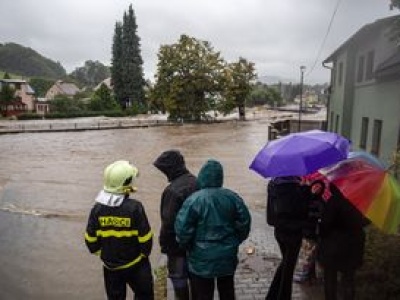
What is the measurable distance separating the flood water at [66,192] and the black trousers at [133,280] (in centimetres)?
216

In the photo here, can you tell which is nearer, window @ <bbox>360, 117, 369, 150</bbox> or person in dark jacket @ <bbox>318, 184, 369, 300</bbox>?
person in dark jacket @ <bbox>318, 184, 369, 300</bbox>

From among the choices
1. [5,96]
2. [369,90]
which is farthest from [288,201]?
[5,96]

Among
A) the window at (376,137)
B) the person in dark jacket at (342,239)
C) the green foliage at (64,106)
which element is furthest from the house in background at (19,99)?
the person in dark jacket at (342,239)

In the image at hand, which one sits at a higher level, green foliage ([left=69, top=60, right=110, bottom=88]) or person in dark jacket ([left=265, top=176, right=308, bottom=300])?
green foliage ([left=69, top=60, right=110, bottom=88])

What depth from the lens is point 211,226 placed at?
366cm

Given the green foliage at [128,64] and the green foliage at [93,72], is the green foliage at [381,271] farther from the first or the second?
the green foliage at [93,72]

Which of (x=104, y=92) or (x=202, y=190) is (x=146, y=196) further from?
(x=104, y=92)

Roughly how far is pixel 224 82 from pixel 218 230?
49.5m

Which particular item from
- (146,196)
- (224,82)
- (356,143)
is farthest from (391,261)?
(224,82)

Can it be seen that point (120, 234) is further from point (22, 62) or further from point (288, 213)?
point (22, 62)

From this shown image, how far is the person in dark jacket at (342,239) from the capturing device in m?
3.83

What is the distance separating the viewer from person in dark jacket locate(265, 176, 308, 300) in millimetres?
4129

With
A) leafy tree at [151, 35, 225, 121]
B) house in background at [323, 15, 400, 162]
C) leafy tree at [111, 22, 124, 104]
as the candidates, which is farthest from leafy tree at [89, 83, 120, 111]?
house in background at [323, 15, 400, 162]

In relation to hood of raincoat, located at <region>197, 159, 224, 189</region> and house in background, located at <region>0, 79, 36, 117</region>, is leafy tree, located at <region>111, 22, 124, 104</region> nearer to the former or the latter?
house in background, located at <region>0, 79, 36, 117</region>
